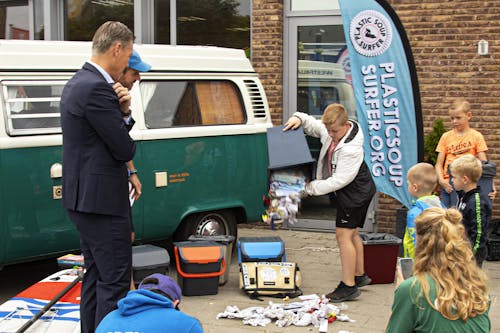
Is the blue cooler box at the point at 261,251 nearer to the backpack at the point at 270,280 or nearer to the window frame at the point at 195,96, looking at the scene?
the backpack at the point at 270,280

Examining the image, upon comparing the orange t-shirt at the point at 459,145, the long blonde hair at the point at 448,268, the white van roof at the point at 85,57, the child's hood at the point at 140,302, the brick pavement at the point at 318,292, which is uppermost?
the white van roof at the point at 85,57

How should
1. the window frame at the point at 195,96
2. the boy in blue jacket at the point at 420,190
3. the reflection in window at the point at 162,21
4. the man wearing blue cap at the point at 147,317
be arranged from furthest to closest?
the reflection in window at the point at 162,21, the window frame at the point at 195,96, the boy in blue jacket at the point at 420,190, the man wearing blue cap at the point at 147,317

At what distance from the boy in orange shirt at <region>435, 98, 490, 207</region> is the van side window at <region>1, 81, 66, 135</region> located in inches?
160

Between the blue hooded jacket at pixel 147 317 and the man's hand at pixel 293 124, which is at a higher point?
the man's hand at pixel 293 124

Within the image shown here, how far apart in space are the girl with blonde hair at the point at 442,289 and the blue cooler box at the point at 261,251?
163 inches

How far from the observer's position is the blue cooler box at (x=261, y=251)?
7316 millimetres

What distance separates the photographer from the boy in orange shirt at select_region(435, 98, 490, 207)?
25.9ft

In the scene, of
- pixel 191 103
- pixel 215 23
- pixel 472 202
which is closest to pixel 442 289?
pixel 472 202

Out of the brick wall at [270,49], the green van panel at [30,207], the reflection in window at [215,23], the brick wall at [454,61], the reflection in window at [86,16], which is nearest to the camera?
the green van panel at [30,207]

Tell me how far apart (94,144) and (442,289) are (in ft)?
7.49

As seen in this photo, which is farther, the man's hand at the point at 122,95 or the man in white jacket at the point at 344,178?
the man in white jacket at the point at 344,178

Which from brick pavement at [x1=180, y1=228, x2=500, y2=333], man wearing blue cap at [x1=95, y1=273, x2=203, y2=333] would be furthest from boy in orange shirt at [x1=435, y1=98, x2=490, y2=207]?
man wearing blue cap at [x1=95, y1=273, x2=203, y2=333]

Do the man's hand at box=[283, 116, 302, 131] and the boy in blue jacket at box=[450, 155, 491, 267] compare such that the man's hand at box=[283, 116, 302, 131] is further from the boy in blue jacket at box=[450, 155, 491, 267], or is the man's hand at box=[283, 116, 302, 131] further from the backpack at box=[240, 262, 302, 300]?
the boy in blue jacket at box=[450, 155, 491, 267]

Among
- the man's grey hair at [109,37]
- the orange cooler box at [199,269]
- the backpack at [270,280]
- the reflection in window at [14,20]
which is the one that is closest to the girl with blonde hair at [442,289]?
the man's grey hair at [109,37]
